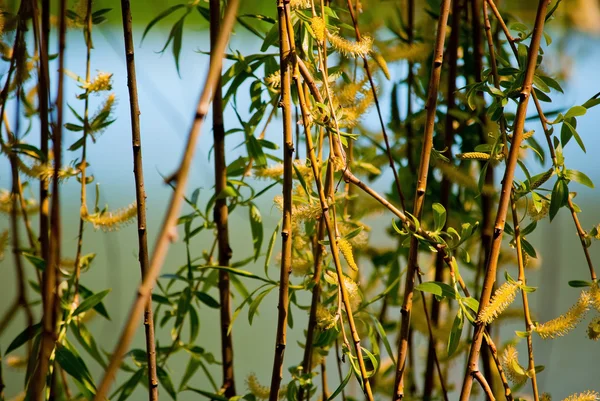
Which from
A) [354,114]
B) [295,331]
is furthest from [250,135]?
[295,331]

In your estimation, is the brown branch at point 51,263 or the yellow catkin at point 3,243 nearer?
the brown branch at point 51,263

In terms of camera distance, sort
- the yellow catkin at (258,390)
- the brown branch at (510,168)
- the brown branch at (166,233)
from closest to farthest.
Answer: the brown branch at (166,233) < the brown branch at (510,168) < the yellow catkin at (258,390)

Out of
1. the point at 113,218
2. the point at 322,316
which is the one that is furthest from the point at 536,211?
the point at 113,218

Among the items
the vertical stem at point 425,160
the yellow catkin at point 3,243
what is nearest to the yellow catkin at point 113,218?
the yellow catkin at point 3,243

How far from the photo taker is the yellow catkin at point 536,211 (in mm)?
A: 313

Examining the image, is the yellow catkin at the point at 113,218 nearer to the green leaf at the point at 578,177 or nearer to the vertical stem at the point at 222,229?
the vertical stem at the point at 222,229

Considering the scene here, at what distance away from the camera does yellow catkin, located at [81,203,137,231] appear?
1.11 ft

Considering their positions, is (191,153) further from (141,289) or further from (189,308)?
(189,308)

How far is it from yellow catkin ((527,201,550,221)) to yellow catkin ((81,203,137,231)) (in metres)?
0.22

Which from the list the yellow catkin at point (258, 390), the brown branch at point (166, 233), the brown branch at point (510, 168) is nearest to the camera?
the brown branch at point (166, 233)

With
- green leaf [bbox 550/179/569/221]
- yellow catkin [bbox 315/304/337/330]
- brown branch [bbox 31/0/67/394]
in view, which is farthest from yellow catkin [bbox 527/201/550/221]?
brown branch [bbox 31/0/67/394]

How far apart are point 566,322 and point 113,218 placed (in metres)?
0.25

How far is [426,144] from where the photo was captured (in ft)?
0.91

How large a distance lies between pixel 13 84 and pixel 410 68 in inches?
12.1
